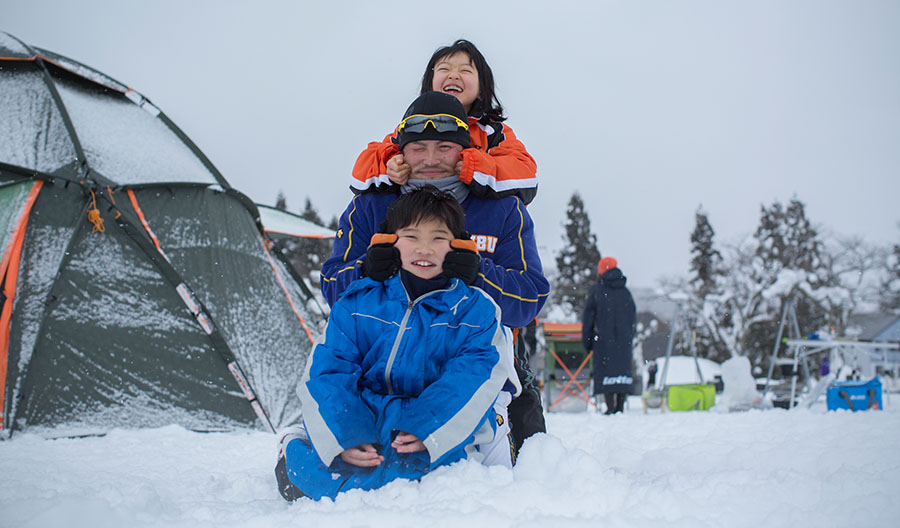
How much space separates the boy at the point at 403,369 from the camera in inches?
65.0

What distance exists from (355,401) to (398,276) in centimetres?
48

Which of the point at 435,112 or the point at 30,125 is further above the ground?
the point at 30,125

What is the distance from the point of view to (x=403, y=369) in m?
1.82

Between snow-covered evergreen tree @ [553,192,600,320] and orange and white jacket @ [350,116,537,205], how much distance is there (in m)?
28.7

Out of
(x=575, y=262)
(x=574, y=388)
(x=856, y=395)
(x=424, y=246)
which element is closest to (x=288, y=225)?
(x=424, y=246)

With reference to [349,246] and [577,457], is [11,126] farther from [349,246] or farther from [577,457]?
[577,457]

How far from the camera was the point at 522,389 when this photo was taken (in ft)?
7.68

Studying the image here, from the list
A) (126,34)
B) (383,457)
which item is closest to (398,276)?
(383,457)

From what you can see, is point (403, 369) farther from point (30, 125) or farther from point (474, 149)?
point (30, 125)

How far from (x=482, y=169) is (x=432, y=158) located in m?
0.21

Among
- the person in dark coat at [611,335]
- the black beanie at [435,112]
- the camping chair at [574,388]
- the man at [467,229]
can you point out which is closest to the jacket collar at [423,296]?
the man at [467,229]

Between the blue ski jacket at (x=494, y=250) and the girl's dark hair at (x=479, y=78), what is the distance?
0.54m

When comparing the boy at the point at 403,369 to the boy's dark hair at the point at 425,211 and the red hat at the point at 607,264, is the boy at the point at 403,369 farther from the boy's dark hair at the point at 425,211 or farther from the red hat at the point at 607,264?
the red hat at the point at 607,264

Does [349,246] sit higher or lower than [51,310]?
higher
